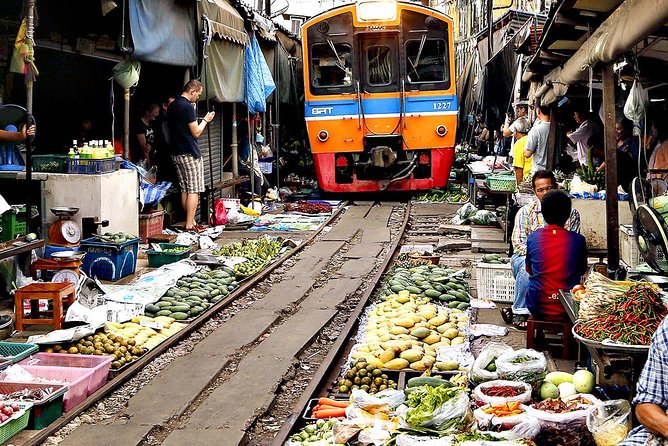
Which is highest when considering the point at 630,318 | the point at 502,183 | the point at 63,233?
the point at 502,183

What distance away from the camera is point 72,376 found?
20.4 ft

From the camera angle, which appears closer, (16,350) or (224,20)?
(16,350)

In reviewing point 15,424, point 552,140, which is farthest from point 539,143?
point 15,424

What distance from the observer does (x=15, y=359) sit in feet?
20.9

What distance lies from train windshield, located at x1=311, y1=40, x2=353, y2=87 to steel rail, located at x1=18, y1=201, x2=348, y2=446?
601 centimetres

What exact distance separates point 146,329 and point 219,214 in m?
6.98

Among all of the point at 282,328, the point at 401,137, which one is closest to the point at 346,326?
the point at 282,328

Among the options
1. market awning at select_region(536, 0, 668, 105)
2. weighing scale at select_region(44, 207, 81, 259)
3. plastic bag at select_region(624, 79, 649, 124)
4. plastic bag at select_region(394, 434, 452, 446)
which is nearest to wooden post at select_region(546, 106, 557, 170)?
plastic bag at select_region(624, 79, 649, 124)

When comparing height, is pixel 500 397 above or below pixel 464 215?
below

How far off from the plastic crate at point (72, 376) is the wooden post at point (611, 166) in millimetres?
3843

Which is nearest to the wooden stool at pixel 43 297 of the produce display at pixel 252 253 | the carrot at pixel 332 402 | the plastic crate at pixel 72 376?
the plastic crate at pixel 72 376

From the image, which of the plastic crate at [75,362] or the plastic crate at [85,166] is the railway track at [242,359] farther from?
the plastic crate at [85,166]

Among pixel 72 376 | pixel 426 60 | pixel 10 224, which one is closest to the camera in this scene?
pixel 72 376

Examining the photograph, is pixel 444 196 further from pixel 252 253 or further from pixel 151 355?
pixel 151 355
